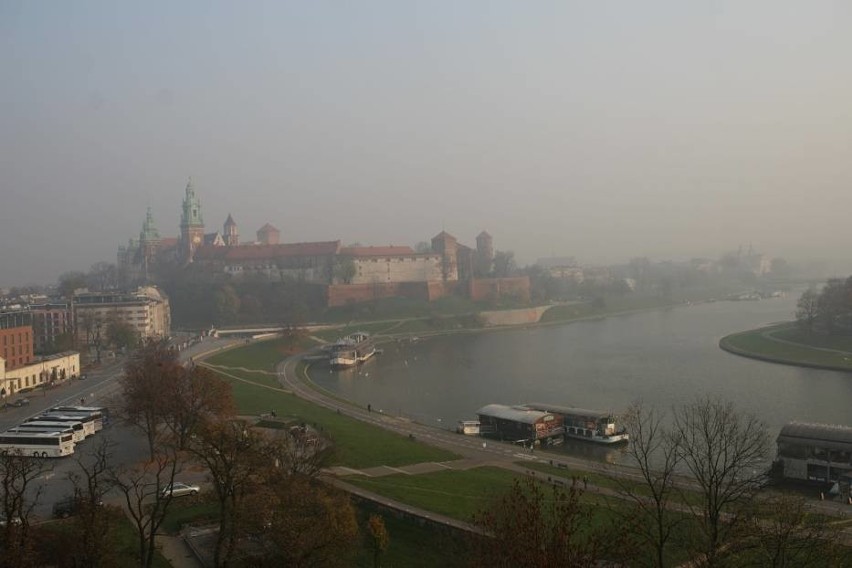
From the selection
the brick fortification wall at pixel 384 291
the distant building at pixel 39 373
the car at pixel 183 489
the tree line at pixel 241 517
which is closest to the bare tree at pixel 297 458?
the tree line at pixel 241 517

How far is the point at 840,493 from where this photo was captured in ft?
36.2

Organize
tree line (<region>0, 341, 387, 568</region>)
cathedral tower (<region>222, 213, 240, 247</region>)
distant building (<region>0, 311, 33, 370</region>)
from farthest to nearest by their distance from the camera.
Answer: cathedral tower (<region>222, 213, 240, 247</region>) → distant building (<region>0, 311, 33, 370</region>) → tree line (<region>0, 341, 387, 568</region>)

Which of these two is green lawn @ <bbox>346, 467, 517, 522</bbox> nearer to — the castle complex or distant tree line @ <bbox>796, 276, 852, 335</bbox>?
distant tree line @ <bbox>796, 276, 852, 335</bbox>

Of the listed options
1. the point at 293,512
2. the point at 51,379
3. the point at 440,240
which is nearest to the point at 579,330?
the point at 440,240

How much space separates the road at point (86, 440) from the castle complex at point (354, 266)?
2193cm

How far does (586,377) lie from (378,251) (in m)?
31.0

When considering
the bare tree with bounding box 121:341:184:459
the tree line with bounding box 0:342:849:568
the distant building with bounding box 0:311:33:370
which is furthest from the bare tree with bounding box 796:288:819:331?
the distant building with bounding box 0:311:33:370

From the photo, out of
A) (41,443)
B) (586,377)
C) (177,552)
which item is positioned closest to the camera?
(177,552)

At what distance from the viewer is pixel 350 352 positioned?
3117 cm

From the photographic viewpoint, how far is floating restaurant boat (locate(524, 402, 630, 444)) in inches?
641

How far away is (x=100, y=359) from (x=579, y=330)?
24825 mm

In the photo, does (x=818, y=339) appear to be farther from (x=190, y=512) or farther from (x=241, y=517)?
(x=241, y=517)

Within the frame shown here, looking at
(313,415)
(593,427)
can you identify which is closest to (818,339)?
(593,427)

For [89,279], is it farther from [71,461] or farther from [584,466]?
[584,466]
